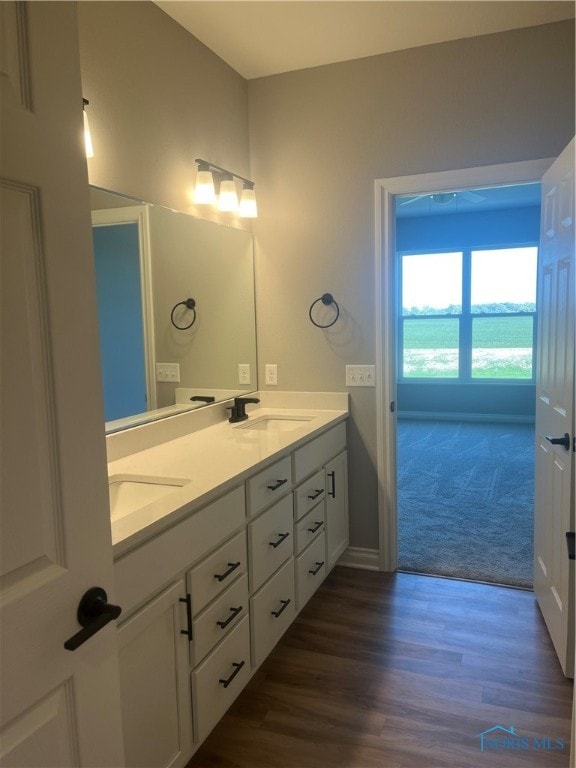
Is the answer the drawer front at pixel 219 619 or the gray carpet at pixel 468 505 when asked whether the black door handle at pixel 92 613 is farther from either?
the gray carpet at pixel 468 505

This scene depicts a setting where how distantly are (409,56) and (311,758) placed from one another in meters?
3.04

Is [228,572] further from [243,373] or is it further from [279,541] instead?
[243,373]

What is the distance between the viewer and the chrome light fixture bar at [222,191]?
2705 mm

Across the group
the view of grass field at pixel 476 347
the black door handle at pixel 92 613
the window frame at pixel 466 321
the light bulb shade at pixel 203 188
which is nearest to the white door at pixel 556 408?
the light bulb shade at pixel 203 188

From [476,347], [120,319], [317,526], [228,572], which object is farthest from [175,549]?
[476,347]

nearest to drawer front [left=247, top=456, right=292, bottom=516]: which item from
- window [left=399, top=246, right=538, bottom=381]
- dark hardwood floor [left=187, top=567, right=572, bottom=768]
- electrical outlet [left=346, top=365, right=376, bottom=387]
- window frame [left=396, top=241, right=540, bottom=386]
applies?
dark hardwood floor [left=187, top=567, right=572, bottom=768]

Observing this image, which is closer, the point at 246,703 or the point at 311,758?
the point at 311,758

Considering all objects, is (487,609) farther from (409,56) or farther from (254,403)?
(409,56)

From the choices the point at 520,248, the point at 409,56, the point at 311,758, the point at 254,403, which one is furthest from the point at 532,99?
the point at 520,248

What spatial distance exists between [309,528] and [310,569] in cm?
20

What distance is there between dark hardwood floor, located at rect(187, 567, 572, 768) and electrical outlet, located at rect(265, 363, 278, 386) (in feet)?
3.88

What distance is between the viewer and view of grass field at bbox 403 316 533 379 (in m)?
7.40

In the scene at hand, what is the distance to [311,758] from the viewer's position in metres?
1.87

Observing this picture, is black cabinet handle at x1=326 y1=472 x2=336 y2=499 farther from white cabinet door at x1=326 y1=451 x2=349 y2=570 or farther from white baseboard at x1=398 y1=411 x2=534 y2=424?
white baseboard at x1=398 y1=411 x2=534 y2=424
